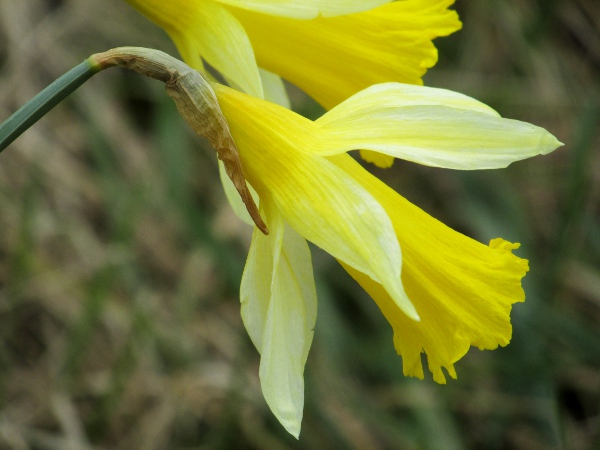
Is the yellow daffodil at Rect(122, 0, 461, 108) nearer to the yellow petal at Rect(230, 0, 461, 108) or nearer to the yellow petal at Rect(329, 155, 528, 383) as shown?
the yellow petal at Rect(230, 0, 461, 108)

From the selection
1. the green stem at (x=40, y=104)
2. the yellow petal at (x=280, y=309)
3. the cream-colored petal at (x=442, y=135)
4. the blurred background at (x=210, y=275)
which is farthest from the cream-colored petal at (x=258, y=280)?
the blurred background at (x=210, y=275)

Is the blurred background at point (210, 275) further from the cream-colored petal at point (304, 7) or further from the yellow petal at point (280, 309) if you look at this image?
the cream-colored petal at point (304, 7)

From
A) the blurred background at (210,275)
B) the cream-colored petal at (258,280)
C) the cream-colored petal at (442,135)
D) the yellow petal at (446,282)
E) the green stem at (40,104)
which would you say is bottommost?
the blurred background at (210,275)

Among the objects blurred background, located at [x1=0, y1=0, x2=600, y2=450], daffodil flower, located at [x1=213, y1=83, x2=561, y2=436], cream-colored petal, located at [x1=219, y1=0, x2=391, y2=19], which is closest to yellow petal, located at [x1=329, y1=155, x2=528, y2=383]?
daffodil flower, located at [x1=213, y1=83, x2=561, y2=436]

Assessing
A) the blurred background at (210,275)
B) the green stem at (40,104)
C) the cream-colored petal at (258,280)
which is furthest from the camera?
the blurred background at (210,275)

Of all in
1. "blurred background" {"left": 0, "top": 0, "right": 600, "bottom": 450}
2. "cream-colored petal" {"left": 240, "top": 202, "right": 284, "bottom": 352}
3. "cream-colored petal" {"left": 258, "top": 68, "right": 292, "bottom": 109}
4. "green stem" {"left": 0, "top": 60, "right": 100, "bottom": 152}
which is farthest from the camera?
"blurred background" {"left": 0, "top": 0, "right": 600, "bottom": 450}

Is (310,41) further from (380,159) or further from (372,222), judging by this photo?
(372,222)

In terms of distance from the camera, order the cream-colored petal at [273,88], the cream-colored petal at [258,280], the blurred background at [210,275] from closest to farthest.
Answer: the cream-colored petal at [258,280], the cream-colored petal at [273,88], the blurred background at [210,275]
